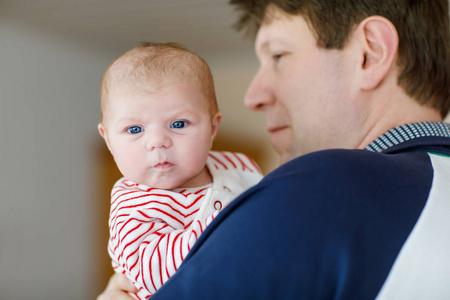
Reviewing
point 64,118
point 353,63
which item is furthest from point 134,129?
point 64,118

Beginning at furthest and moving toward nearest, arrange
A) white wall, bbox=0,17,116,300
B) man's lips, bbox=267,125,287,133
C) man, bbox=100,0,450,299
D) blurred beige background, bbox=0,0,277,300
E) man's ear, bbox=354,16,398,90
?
white wall, bbox=0,17,116,300, blurred beige background, bbox=0,0,277,300, man's lips, bbox=267,125,287,133, man's ear, bbox=354,16,398,90, man, bbox=100,0,450,299

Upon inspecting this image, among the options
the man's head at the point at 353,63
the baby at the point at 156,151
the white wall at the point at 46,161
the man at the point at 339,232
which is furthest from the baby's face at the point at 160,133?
the white wall at the point at 46,161

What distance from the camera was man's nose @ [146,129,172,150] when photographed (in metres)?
0.95

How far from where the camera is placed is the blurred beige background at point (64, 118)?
4.66m

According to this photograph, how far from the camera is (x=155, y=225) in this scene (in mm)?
947

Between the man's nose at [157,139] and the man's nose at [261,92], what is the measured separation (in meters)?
0.59

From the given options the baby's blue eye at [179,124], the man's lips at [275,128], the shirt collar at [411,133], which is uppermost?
the baby's blue eye at [179,124]

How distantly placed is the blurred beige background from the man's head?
3.02 m

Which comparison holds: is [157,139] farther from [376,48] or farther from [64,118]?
[64,118]

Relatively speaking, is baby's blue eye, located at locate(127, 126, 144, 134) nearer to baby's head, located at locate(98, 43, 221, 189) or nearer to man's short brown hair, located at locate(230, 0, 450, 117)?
baby's head, located at locate(98, 43, 221, 189)

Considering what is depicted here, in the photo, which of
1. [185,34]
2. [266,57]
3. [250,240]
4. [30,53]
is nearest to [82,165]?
[30,53]

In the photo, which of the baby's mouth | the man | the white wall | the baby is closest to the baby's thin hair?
the baby

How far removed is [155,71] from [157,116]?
0.09 m

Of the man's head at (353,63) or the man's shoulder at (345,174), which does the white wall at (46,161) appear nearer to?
the man's head at (353,63)
